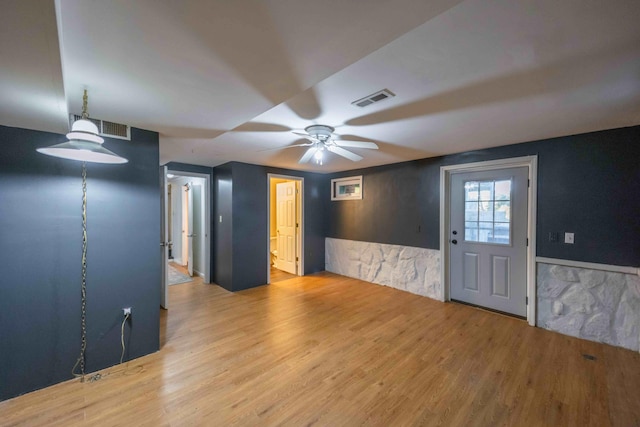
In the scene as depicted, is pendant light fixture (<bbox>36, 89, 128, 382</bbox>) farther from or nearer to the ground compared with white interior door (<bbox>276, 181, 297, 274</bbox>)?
farther from the ground

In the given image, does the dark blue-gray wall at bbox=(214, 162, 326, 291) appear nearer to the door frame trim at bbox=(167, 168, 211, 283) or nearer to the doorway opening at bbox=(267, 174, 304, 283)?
the door frame trim at bbox=(167, 168, 211, 283)

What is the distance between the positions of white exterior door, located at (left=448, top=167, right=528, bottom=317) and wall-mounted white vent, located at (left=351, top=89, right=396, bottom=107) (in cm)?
245

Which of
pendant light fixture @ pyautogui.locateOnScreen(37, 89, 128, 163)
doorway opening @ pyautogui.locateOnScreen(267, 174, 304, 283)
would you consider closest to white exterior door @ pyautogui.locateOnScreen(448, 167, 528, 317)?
doorway opening @ pyautogui.locateOnScreen(267, 174, 304, 283)

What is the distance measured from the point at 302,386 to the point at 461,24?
8.24ft

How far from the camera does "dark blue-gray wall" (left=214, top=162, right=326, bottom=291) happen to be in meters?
4.27

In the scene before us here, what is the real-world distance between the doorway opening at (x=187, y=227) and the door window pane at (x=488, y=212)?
4410 millimetres

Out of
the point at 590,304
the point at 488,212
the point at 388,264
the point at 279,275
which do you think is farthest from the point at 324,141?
the point at 279,275

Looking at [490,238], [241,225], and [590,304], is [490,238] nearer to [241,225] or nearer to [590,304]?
[590,304]

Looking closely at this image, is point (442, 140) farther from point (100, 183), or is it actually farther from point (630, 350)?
point (100, 183)

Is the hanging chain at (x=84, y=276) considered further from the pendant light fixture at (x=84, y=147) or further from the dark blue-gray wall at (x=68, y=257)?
the pendant light fixture at (x=84, y=147)

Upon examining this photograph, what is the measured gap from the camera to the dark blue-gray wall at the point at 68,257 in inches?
74.3

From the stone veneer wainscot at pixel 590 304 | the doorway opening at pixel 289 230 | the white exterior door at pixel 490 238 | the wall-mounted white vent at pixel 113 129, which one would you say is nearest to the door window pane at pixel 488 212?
the white exterior door at pixel 490 238

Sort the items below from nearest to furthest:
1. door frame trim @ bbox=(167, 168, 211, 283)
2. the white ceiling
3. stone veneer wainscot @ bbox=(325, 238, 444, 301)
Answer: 1. the white ceiling
2. stone veneer wainscot @ bbox=(325, 238, 444, 301)
3. door frame trim @ bbox=(167, 168, 211, 283)

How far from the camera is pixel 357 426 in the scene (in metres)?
1.62
